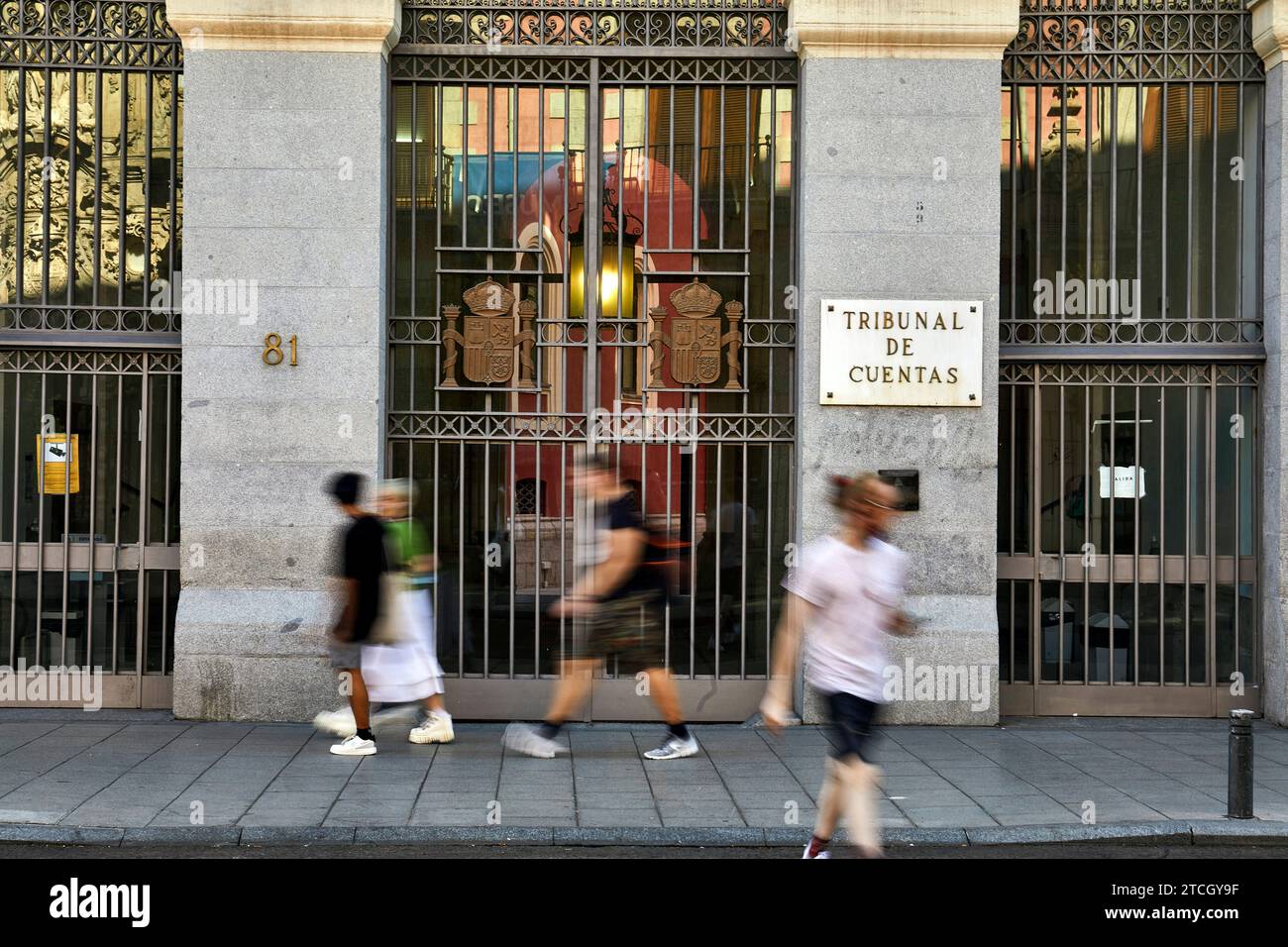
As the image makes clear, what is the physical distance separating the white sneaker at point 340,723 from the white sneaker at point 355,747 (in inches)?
8.0

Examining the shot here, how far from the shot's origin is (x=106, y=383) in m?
11.1

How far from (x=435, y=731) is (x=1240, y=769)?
528 cm

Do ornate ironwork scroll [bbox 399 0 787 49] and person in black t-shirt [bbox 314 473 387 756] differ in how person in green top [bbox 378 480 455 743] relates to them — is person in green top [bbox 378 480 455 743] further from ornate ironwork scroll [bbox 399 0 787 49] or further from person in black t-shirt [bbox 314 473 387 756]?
ornate ironwork scroll [bbox 399 0 787 49]

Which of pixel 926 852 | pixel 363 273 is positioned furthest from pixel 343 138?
pixel 926 852

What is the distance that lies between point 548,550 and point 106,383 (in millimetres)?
3833

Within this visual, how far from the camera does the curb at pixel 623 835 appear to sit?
7254 millimetres

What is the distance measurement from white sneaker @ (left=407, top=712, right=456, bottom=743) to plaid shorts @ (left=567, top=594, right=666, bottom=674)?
138cm

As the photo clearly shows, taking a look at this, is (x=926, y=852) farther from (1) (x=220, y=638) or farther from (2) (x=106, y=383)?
(2) (x=106, y=383)

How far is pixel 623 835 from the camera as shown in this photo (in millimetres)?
7410
